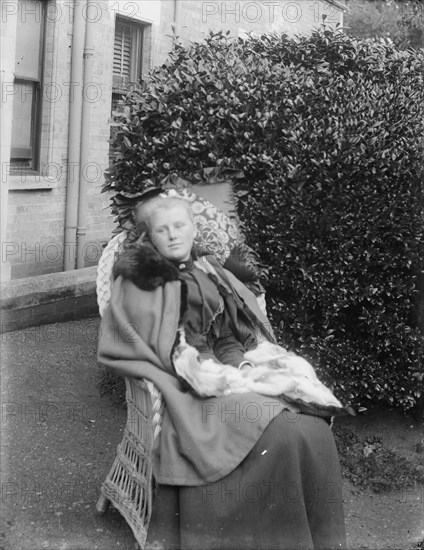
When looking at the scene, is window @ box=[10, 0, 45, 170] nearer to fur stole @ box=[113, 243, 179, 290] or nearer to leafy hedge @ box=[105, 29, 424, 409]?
leafy hedge @ box=[105, 29, 424, 409]

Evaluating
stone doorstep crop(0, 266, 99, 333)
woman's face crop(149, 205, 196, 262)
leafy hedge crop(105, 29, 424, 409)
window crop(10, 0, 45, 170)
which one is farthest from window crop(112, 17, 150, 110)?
woman's face crop(149, 205, 196, 262)

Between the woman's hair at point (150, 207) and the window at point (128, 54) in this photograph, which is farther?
the window at point (128, 54)

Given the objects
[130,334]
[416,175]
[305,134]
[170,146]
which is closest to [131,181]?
[170,146]

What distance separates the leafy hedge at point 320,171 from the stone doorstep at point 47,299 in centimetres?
208

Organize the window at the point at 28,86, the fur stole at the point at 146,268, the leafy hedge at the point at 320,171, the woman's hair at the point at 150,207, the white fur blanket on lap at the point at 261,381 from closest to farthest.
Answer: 1. the white fur blanket on lap at the point at 261,381
2. the fur stole at the point at 146,268
3. the woman's hair at the point at 150,207
4. the leafy hedge at the point at 320,171
5. the window at the point at 28,86

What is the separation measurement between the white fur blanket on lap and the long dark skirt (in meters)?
0.09

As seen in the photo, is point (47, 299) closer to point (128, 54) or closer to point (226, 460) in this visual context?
point (226, 460)

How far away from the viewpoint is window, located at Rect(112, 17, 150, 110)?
9945 millimetres

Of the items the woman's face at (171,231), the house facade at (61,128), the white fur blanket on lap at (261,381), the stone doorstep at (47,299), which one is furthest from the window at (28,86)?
the white fur blanket on lap at (261,381)

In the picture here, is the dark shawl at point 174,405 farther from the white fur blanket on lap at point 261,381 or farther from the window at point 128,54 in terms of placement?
the window at point 128,54

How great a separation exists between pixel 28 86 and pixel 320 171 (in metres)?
5.27

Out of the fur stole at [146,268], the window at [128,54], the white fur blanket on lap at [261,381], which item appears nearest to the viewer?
the white fur blanket on lap at [261,381]

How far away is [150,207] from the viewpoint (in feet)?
12.5

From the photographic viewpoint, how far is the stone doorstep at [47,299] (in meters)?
6.32
